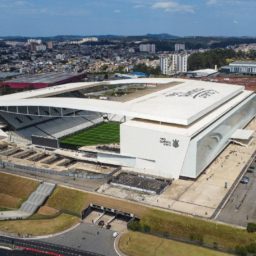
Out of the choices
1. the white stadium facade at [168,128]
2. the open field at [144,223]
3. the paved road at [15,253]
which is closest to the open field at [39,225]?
the open field at [144,223]

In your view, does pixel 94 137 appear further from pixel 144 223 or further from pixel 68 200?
pixel 144 223

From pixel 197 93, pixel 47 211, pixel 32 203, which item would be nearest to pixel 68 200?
pixel 47 211

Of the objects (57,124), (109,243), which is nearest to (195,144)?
(109,243)

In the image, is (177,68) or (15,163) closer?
(15,163)

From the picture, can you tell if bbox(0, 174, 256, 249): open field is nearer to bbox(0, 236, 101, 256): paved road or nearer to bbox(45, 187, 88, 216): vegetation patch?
bbox(45, 187, 88, 216): vegetation patch

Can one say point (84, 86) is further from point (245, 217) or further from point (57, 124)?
point (245, 217)
